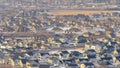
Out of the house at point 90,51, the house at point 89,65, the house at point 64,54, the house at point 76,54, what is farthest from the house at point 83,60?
the house at point 90,51

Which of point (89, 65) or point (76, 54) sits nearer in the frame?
point (89, 65)

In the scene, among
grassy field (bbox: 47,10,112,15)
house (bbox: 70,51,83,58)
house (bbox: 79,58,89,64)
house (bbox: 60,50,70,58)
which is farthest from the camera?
grassy field (bbox: 47,10,112,15)

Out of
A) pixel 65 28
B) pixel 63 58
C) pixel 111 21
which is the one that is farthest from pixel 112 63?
pixel 111 21

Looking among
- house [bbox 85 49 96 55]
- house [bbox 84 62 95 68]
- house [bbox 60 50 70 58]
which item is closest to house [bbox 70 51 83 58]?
house [bbox 60 50 70 58]

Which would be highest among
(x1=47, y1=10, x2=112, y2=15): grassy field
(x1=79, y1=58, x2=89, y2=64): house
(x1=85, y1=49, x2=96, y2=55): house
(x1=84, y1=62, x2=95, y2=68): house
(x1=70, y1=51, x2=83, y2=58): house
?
(x1=84, y1=62, x2=95, y2=68): house

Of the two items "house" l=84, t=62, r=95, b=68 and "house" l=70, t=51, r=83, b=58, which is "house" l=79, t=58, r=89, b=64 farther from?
"house" l=70, t=51, r=83, b=58

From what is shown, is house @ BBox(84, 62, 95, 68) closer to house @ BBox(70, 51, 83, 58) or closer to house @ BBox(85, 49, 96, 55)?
house @ BBox(70, 51, 83, 58)

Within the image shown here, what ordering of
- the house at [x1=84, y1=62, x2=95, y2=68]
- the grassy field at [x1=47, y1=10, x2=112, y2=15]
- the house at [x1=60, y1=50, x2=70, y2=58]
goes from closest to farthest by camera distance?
the house at [x1=84, y1=62, x2=95, y2=68]
the house at [x1=60, y1=50, x2=70, y2=58]
the grassy field at [x1=47, y1=10, x2=112, y2=15]

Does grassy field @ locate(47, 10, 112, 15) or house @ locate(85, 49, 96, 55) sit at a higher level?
house @ locate(85, 49, 96, 55)

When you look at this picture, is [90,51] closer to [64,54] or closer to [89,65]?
[64,54]

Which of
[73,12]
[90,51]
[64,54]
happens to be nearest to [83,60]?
[64,54]

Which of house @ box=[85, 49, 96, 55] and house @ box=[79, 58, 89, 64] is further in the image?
house @ box=[85, 49, 96, 55]
